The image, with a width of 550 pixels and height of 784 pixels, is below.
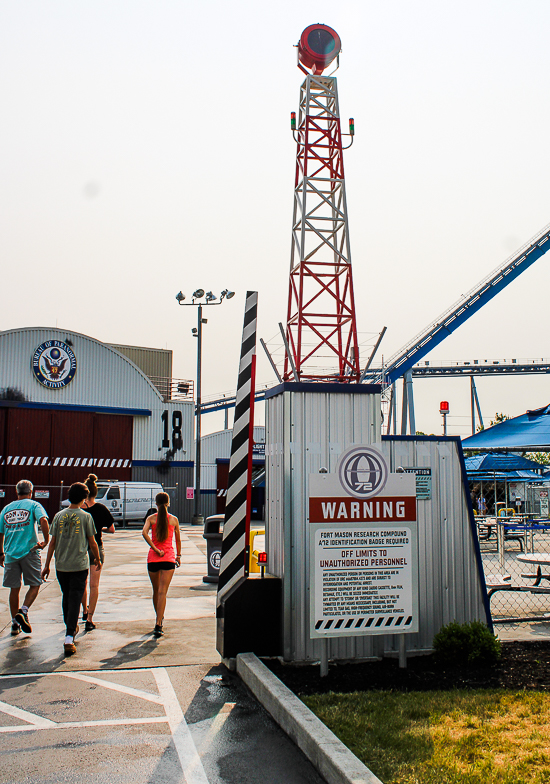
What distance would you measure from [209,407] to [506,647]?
49.1 m

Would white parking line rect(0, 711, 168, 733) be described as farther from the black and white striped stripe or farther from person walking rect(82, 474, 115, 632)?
person walking rect(82, 474, 115, 632)

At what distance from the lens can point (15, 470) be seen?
3209cm

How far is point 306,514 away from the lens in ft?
22.0

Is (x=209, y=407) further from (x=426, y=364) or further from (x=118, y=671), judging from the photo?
(x=118, y=671)

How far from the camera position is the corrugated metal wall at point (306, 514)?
6594 millimetres

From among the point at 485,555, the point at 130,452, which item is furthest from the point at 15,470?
the point at 485,555

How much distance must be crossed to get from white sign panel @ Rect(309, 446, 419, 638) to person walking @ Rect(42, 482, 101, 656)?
9.71 ft

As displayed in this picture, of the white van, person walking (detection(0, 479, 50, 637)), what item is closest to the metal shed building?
the white van

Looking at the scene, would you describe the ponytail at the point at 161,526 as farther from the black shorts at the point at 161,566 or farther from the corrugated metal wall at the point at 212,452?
the corrugated metal wall at the point at 212,452

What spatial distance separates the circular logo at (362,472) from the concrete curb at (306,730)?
5.86 feet

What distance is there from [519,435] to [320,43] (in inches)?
833

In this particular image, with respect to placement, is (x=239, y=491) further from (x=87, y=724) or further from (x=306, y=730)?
(x=306, y=730)

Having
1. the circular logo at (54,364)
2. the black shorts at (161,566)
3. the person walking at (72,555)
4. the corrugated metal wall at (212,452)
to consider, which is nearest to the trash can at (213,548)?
the black shorts at (161,566)

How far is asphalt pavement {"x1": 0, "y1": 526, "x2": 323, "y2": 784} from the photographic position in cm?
433
